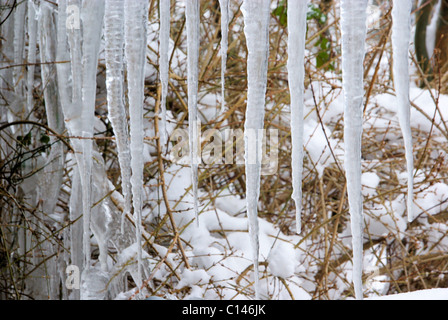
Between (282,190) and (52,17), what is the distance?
1746mm

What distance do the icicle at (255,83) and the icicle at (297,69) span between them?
0.06m

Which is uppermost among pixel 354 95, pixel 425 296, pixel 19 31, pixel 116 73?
pixel 19 31

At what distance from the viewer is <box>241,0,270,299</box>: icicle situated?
1.10 metres

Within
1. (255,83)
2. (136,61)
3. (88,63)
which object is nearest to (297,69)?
(255,83)

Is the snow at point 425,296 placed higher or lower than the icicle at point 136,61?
lower

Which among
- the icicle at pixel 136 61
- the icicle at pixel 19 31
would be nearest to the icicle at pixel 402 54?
the icicle at pixel 136 61

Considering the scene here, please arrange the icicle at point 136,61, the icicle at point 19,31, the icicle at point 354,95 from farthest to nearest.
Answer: the icicle at point 19,31, the icicle at point 136,61, the icicle at point 354,95

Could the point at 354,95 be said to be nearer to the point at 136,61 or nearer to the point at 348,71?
the point at 348,71

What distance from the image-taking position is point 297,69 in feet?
3.70

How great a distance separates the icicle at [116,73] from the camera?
4.13 feet

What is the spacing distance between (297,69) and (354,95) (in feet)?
0.48

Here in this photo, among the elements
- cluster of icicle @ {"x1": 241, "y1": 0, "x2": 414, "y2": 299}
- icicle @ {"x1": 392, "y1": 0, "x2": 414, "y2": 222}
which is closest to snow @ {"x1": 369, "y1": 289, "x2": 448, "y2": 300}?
cluster of icicle @ {"x1": 241, "y1": 0, "x2": 414, "y2": 299}

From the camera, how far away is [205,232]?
2.87 meters

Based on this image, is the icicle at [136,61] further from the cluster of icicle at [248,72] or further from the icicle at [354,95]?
the icicle at [354,95]
